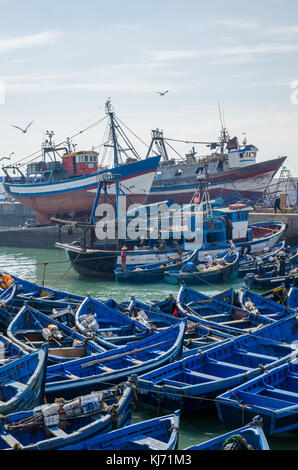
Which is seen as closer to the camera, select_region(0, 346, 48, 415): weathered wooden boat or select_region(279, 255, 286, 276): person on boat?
select_region(0, 346, 48, 415): weathered wooden boat

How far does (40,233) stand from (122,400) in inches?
1460

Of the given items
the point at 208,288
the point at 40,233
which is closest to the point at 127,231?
the point at 208,288

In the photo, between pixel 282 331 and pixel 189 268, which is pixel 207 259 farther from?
pixel 282 331

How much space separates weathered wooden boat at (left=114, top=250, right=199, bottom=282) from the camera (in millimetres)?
27141

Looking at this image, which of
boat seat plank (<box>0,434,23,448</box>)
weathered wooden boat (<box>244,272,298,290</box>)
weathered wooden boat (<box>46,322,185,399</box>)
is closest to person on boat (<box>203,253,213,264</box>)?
weathered wooden boat (<box>244,272,298,290</box>)

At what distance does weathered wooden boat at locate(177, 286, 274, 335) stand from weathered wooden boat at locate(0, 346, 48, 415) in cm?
654

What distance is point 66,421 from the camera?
30.3 ft

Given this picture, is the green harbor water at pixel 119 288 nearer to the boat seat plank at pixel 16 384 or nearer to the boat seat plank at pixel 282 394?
the boat seat plank at pixel 282 394

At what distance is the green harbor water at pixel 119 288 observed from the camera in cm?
1082

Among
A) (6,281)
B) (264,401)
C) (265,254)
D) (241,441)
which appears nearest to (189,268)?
(265,254)

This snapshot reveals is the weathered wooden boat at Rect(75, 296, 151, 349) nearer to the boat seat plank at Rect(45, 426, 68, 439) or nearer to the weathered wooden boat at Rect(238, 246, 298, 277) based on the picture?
the boat seat plank at Rect(45, 426, 68, 439)

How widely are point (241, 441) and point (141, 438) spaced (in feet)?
5.80

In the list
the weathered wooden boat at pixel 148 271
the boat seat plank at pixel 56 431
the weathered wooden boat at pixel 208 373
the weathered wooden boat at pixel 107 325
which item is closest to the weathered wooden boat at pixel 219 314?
the weathered wooden boat at pixel 208 373

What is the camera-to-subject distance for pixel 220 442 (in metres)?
8.19
